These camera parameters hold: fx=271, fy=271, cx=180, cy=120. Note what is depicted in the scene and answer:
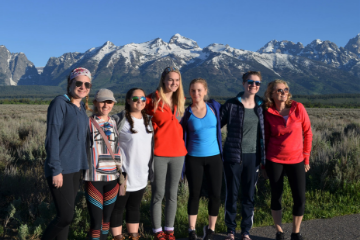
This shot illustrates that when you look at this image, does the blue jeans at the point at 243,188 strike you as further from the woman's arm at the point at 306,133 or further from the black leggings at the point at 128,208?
the black leggings at the point at 128,208

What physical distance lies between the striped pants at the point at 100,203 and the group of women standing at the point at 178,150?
0.01m

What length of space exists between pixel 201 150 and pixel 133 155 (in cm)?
83

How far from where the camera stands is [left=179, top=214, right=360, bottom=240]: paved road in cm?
325

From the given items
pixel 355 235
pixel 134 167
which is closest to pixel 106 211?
pixel 134 167

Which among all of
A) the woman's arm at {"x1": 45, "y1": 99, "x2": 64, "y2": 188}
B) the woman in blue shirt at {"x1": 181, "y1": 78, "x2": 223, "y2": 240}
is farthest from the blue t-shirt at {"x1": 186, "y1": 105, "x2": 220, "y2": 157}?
the woman's arm at {"x1": 45, "y1": 99, "x2": 64, "y2": 188}

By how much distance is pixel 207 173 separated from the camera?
336 centimetres

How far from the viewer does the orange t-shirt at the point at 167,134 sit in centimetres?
319

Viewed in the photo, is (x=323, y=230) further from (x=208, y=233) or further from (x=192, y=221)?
(x=192, y=221)

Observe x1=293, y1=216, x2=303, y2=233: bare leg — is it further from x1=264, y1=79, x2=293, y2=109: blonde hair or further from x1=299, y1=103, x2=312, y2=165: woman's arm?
x1=264, y1=79, x2=293, y2=109: blonde hair

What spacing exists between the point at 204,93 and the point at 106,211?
5.94ft

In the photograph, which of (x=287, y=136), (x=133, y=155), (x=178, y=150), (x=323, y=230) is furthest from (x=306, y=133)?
(x=133, y=155)

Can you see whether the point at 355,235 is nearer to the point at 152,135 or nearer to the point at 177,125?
the point at 177,125

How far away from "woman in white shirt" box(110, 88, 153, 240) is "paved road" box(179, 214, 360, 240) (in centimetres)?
112

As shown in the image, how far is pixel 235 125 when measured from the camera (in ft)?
11.1
